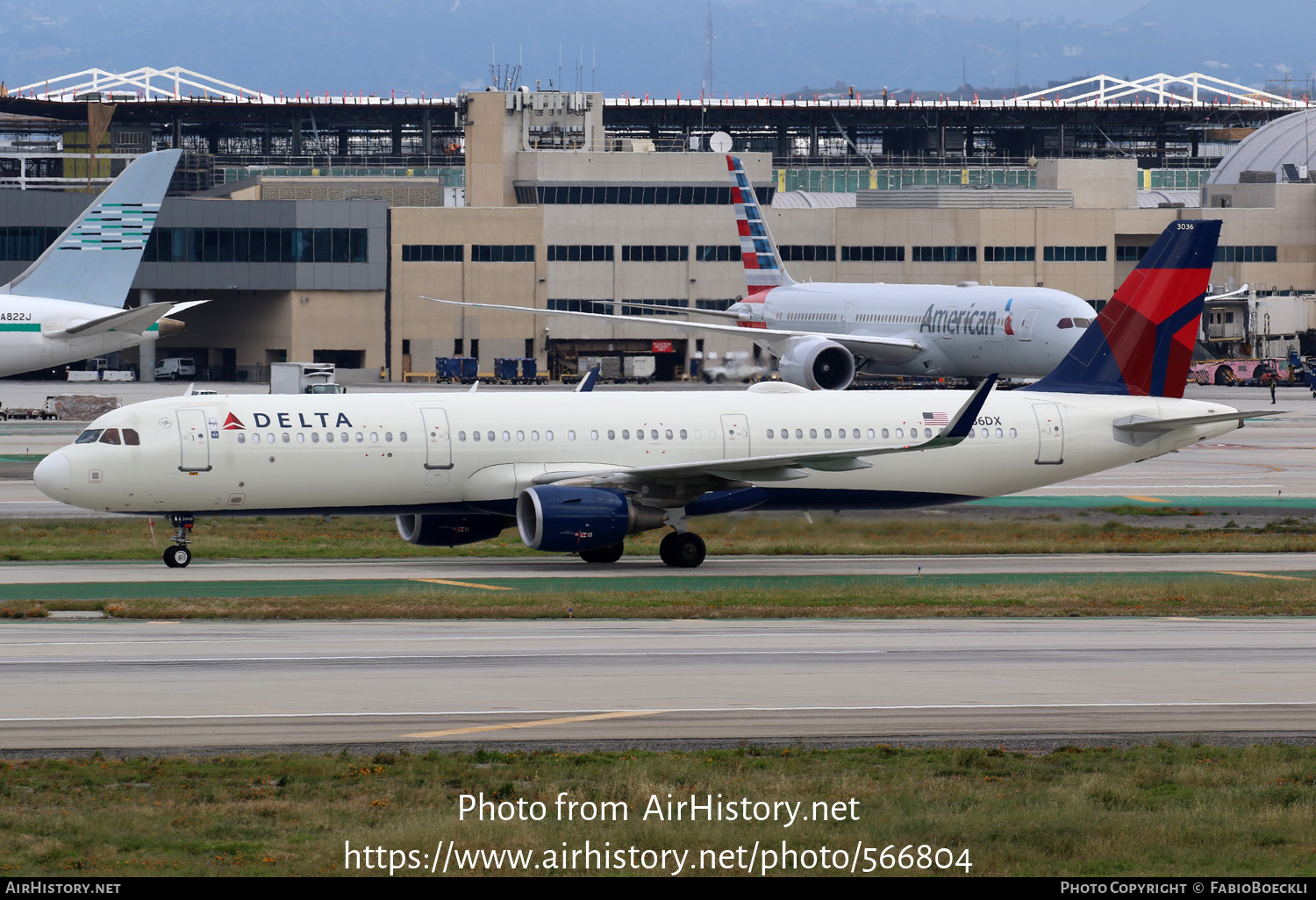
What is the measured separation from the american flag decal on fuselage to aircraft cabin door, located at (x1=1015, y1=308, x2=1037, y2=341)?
40121mm

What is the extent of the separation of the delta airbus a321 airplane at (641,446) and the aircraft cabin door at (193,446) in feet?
0.12

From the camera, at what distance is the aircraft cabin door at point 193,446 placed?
3512cm

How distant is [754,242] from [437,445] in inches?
2621

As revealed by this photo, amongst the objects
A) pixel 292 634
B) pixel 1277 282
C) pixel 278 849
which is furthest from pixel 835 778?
pixel 1277 282

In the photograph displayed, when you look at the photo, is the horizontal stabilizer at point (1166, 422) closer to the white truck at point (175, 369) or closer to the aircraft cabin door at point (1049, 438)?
the aircraft cabin door at point (1049, 438)

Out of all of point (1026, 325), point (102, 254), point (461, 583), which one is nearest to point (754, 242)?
point (1026, 325)

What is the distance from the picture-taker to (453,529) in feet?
125

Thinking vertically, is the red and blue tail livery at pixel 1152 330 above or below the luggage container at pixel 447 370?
above

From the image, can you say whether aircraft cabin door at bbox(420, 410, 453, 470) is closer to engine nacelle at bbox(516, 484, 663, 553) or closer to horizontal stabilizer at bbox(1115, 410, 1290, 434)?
engine nacelle at bbox(516, 484, 663, 553)

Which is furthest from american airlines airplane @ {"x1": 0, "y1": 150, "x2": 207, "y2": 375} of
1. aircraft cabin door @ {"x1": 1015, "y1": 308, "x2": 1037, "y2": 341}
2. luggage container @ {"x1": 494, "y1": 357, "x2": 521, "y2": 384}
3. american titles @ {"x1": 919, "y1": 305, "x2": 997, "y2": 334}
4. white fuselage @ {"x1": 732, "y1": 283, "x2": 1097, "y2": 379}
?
luggage container @ {"x1": 494, "y1": 357, "x2": 521, "y2": 384}

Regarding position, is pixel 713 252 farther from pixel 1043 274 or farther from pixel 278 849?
pixel 278 849

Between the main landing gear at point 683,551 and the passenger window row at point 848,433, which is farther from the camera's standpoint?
the passenger window row at point 848,433

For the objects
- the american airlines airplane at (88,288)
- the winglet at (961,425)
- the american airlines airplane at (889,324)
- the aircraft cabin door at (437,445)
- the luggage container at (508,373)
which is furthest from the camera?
the luggage container at (508,373)

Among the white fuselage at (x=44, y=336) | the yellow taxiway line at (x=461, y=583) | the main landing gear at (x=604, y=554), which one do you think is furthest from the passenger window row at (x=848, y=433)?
the white fuselage at (x=44, y=336)
